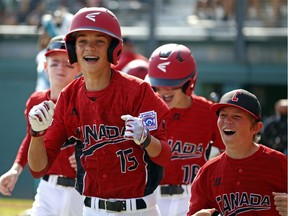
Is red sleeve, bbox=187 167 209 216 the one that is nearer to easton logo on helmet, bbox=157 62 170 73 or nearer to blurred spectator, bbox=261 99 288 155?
easton logo on helmet, bbox=157 62 170 73

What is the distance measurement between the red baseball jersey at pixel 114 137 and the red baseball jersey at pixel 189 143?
1483 millimetres

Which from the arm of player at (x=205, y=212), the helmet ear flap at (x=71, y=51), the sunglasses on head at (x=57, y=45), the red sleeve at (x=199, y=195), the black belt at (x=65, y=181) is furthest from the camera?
the sunglasses on head at (x=57, y=45)

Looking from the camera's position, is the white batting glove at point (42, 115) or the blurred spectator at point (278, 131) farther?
the blurred spectator at point (278, 131)

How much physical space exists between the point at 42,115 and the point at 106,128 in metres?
0.52

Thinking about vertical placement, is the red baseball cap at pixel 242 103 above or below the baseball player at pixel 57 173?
above

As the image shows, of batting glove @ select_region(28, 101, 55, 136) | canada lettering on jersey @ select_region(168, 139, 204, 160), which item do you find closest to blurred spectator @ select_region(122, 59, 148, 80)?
canada lettering on jersey @ select_region(168, 139, 204, 160)

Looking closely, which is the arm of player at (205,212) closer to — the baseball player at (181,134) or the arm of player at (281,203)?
the arm of player at (281,203)

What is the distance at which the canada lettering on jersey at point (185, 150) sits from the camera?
7512mm

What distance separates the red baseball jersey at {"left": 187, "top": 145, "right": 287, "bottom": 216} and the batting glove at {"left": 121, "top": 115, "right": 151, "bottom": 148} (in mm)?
682

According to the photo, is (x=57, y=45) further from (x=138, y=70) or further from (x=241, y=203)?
(x=241, y=203)

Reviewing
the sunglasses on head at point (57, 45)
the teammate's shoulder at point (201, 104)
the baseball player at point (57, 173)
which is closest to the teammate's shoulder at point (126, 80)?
the baseball player at point (57, 173)

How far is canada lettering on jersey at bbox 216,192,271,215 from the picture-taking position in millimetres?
5723

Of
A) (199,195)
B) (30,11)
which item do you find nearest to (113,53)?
(199,195)

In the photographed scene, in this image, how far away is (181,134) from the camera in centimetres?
756
